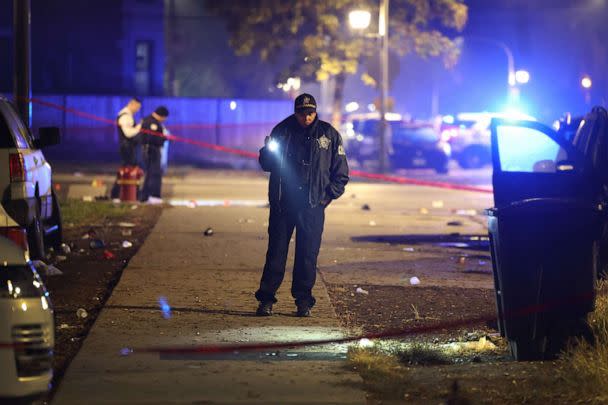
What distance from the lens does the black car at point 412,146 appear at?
31.7 metres

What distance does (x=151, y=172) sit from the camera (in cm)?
1909

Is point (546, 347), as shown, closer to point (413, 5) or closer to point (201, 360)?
point (201, 360)

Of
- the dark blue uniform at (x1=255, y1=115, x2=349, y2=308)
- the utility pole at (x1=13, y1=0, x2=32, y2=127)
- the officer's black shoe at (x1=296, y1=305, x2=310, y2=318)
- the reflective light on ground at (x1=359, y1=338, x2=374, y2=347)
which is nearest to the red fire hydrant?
the utility pole at (x1=13, y1=0, x2=32, y2=127)

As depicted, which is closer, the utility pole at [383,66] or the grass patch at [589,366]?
the grass patch at [589,366]

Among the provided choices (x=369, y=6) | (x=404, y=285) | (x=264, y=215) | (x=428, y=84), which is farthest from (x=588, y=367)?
(x=428, y=84)

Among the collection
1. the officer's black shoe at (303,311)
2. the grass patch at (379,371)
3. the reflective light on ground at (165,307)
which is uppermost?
the grass patch at (379,371)

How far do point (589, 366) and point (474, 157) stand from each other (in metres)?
28.3

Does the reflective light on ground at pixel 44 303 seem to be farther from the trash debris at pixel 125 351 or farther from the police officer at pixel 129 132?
the police officer at pixel 129 132

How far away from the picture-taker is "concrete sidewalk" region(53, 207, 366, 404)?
20.9 ft

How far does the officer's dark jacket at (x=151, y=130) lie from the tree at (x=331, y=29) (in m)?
16.1

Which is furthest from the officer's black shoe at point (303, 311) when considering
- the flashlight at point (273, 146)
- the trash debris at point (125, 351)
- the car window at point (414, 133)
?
the car window at point (414, 133)

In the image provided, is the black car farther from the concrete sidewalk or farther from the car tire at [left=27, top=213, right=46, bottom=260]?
the car tire at [left=27, top=213, right=46, bottom=260]

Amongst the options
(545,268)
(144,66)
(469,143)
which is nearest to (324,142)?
(545,268)

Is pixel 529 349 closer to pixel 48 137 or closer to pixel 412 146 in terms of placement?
pixel 48 137
